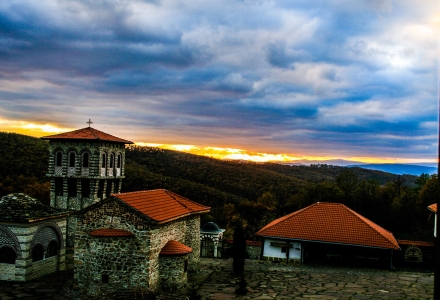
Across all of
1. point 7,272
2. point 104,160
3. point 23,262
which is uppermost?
point 104,160

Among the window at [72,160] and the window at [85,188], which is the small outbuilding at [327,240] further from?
the window at [72,160]

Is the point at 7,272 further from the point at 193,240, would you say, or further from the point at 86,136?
the point at 193,240

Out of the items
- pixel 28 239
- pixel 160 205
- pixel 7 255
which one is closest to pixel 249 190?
pixel 160 205

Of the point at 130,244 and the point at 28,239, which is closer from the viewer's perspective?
the point at 130,244

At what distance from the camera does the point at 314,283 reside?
18.6m

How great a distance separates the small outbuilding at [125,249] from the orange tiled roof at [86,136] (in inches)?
264

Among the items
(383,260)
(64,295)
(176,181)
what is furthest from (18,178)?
(383,260)

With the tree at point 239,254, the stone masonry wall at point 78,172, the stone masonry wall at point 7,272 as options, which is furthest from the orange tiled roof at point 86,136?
the tree at point 239,254

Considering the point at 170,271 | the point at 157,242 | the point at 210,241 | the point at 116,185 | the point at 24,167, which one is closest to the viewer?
the point at 157,242

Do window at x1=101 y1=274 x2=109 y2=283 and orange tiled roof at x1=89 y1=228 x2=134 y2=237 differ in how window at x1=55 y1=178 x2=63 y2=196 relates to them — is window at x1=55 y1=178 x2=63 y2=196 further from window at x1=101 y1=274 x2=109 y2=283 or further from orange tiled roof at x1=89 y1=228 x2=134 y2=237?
window at x1=101 y1=274 x2=109 y2=283

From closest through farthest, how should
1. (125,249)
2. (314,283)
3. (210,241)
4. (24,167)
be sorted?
(125,249) → (314,283) → (210,241) → (24,167)

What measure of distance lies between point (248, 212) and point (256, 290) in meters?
22.9

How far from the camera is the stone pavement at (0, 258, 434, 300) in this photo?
1641cm

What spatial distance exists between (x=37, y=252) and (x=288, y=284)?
1139 cm
